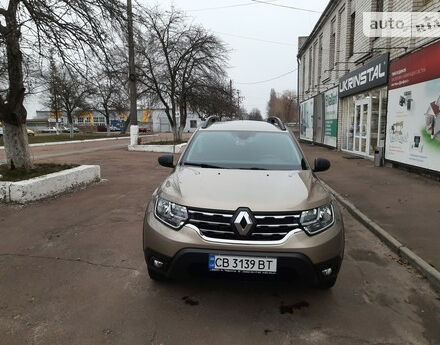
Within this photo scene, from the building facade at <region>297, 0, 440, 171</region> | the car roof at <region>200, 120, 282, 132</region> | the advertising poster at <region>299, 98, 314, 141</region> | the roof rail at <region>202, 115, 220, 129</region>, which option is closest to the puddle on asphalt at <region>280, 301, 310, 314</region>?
the car roof at <region>200, 120, 282, 132</region>

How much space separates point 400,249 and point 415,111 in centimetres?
778

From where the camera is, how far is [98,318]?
3342mm

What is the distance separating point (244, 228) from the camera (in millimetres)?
3215

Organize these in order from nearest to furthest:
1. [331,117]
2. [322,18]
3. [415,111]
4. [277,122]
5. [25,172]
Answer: [277,122] < [25,172] < [415,111] < [331,117] < [322,18]

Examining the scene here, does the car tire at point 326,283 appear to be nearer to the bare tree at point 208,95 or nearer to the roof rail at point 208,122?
the roof rail at point 208,122

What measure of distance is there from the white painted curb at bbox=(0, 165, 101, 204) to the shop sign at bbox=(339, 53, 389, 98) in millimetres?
10514

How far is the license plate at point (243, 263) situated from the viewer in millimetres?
3191

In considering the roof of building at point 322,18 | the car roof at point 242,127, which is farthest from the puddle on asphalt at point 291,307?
the roof of building at point 322,18

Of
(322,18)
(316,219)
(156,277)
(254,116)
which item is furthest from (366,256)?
(254,116)

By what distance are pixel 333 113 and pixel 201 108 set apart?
8.47 m

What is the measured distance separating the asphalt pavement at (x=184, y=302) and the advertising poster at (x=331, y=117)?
16.9 metres

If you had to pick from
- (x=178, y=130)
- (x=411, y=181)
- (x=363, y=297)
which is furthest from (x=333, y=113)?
(x=363, y=297)

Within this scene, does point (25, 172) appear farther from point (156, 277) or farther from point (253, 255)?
point (253, 255)

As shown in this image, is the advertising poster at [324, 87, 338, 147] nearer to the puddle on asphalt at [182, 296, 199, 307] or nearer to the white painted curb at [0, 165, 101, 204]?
the white painted curb at [0, 165, 101, 204]
